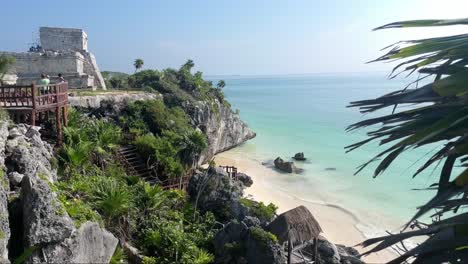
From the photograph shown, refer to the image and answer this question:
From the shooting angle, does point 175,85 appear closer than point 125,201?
No

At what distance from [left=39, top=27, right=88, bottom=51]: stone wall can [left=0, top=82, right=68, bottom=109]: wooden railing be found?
17.8m

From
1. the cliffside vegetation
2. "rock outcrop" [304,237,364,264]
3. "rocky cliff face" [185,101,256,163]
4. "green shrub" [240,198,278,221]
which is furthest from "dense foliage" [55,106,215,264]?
"rocky cliff face" [185,101,256,163]

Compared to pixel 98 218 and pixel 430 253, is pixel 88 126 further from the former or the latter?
pixel 430 253

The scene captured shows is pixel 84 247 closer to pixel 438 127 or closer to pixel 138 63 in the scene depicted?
pixel 438 127

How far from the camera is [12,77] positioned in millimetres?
22844

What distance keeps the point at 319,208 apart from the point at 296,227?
10421mm

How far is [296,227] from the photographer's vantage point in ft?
36.0

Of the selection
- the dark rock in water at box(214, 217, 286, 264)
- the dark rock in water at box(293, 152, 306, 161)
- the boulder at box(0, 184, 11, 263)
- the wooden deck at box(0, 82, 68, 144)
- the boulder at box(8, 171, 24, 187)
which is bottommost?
the dark rock in water at box(293, 152, 306, 161)

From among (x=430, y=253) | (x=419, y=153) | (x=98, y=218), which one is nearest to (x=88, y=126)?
(x=98, y=218)

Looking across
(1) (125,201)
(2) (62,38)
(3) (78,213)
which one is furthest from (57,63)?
(3) (78,213)

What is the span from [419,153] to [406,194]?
49.9 ft

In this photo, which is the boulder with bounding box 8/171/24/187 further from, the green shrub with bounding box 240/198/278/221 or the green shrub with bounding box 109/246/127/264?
the green shrub with bounding box 240/198/278/221

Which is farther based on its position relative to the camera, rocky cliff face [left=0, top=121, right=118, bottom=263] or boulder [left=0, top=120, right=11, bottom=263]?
rocky cliff face [left=0, top=121, right=118, bottom=263]

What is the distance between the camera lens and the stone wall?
2963cm
